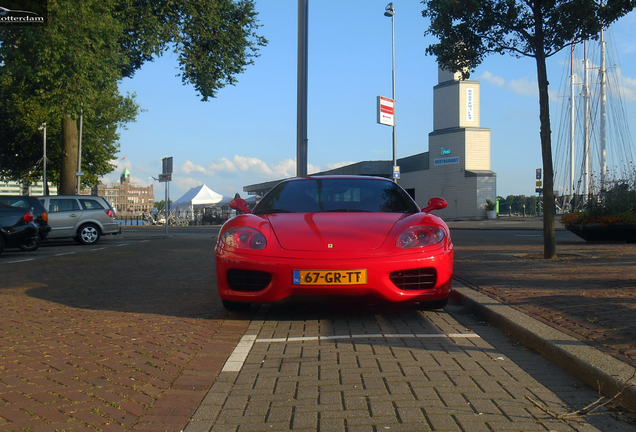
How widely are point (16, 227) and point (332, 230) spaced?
10213 mm

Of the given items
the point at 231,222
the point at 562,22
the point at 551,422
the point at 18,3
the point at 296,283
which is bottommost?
the point at 551,422

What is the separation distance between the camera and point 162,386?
11.0 feet

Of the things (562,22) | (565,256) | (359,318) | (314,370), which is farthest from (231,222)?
(562,22)

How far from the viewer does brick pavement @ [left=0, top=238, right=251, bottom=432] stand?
292 centimetres

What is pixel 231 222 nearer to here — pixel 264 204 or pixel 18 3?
pixel 264 204

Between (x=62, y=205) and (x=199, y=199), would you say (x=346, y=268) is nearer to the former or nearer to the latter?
(x=62, y=205)

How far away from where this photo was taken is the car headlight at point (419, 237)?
17.1 feet

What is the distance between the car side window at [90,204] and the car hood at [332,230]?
13568 mm

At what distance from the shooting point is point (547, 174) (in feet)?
32.8

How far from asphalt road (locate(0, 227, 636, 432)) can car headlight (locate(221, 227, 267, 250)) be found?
0.70m

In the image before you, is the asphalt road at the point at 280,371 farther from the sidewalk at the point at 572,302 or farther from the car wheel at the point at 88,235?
the car wheel at the point at 88,235

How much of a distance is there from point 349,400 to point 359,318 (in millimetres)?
2363

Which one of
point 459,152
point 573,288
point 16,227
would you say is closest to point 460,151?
point 459,152

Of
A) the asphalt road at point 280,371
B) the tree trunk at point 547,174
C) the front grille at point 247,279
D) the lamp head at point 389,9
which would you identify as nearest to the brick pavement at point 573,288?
the tree trunk at point 547,174
